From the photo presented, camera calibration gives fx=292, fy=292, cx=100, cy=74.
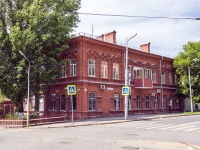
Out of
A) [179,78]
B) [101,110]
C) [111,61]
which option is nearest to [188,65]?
[179,78]

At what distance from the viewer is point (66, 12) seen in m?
33.1

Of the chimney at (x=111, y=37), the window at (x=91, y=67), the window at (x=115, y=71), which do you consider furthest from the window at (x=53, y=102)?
the chimney at (x=111, y=37)

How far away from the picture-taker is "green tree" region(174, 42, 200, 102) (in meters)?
44.5

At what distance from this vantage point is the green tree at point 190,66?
4447cm

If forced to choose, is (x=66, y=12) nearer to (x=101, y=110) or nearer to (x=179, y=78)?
(x=101, y=110)

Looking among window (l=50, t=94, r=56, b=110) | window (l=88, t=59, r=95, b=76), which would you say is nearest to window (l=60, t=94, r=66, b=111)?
window (l=50, t=94, r=56, b=110)

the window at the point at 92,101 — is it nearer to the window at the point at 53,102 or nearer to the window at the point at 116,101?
the window at the point at 116,101

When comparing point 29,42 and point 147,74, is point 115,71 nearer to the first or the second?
point 147,74

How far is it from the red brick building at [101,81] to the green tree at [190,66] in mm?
4149

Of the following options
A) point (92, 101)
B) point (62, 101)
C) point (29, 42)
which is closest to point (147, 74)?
point (92, 101)

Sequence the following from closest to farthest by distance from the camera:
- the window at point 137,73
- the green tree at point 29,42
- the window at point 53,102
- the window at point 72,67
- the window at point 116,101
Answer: the green tree at point 29,42
the window at point 72,67
the window at point 53,102
the window at point 116,101
the window at point 137,73

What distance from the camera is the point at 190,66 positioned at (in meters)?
45.0

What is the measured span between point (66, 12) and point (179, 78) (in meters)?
23.9

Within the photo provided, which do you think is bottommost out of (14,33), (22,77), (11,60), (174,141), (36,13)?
(174,141)
